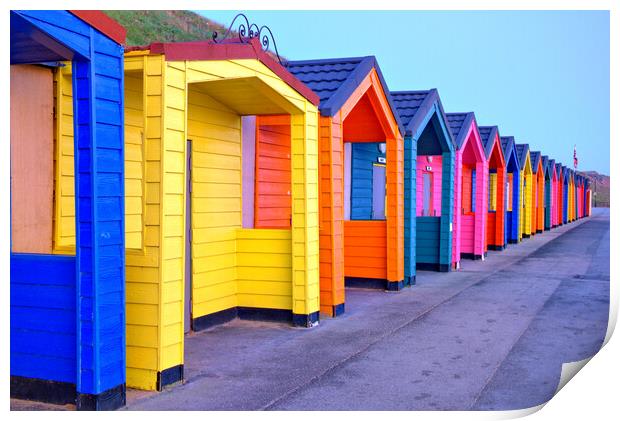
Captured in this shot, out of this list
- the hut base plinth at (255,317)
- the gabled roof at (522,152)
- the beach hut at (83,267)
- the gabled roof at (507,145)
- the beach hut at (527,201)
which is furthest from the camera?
the beach hut at (527,201)

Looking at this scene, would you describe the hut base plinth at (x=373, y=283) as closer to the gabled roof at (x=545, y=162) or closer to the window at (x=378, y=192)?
the window at (x=378, y=192)

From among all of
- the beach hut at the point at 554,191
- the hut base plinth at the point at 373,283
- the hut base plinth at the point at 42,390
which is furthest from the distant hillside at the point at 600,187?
the hut base plinth at the point at 42,390

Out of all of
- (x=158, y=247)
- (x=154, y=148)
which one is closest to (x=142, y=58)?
(x=154, y=148)

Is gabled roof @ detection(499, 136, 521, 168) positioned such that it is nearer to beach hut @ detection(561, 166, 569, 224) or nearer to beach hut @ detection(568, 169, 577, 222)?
beach hut @ detection(561, 166, 569, 224)

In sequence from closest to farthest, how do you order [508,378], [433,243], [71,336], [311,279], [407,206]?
[71,336]
[508,378]
[311,279]
[407,206]
[433,243]

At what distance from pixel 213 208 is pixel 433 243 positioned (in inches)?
315

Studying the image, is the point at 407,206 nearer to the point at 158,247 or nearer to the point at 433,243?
the point at 433,243

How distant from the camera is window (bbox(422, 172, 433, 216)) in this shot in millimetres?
21733

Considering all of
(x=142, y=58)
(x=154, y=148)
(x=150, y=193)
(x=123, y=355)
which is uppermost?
→ (x=142, y=58)

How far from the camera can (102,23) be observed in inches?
208

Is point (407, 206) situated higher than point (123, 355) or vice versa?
point (407, 206)

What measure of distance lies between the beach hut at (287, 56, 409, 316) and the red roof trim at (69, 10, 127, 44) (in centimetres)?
429

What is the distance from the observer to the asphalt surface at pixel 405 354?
19.0ft

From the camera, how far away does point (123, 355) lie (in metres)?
5.52
